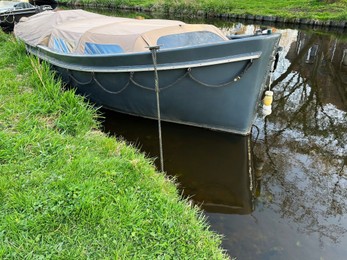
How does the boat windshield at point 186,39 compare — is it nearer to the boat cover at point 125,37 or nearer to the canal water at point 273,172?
the boat cover at point 125,37

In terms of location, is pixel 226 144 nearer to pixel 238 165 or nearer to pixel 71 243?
pixel 238 165

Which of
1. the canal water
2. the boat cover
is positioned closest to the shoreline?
the canal water

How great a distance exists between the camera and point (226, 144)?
5.57 metres

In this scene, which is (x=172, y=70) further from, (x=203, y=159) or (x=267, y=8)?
(x=267, y=8)

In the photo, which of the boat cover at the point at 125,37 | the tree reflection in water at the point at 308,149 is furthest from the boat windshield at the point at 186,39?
the tree reflection in water at the point at 308,149

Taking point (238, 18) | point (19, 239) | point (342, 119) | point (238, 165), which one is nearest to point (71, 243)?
point (19, 239)

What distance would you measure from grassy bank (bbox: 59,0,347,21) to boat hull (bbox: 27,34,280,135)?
531 inches

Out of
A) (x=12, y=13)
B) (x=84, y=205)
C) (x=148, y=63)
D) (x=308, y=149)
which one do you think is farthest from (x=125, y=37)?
(x=12, y=13)

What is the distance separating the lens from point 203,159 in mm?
5227

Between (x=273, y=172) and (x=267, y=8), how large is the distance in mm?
17083

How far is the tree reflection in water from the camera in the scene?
162 inches

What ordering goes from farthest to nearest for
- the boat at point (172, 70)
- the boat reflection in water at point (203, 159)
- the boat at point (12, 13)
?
Result: the boat at point (12, 13) < the boat at point (172, 70) < the boat reflection in water at point (203, 159)

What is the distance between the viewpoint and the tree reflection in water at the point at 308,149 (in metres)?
4.12

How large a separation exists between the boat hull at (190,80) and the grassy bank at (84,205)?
167 cm
